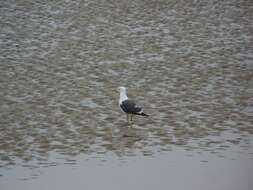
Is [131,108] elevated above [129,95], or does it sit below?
below

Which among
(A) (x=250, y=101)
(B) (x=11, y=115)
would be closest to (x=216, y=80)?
(A) (x=250, y=101)

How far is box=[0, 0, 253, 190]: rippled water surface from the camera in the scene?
9977mm

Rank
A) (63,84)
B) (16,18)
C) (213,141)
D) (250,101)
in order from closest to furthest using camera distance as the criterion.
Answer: (213,141) < (250,101) < (63,84) < (16,18)

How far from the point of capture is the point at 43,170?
9.88m

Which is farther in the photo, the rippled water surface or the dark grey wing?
the dark grey wing

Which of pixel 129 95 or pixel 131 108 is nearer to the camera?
pixel 131 108

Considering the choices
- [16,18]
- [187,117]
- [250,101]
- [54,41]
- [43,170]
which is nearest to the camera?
[43,170]

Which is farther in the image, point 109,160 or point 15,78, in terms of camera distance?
point 15,78

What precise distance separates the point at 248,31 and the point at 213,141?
32.4ft

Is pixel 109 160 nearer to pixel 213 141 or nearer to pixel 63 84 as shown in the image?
pixel 213 141

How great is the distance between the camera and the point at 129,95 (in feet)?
44.2

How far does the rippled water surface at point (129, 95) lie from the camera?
9977 millimetres

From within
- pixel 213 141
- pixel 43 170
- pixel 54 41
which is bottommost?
pixel 43 170

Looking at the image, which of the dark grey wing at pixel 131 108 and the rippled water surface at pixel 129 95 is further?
the dark grey wing at pixel 131 108
